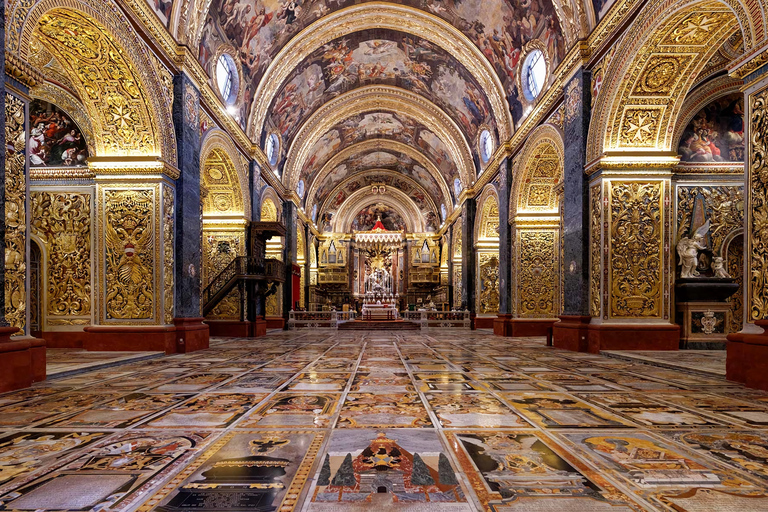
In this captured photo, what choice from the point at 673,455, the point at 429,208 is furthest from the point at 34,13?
the point at 429,208

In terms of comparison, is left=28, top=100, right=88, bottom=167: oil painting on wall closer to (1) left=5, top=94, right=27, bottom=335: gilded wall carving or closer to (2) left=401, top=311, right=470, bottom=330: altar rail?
(1) left=5, top=94, right=27, bottom=335: gilded wall carving

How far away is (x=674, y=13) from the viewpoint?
24.5ft

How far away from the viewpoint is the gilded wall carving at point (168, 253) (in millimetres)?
9633

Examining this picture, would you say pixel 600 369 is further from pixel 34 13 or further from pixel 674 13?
pixel 34 13

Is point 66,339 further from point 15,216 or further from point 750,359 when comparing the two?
point 750,359

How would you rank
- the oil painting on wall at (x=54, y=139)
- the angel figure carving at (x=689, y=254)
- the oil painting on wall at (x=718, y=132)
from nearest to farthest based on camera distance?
the angel figure carving at (x=689, y=254)
the oil painting on wall at (x=718, y=132)
the oil painting on wall at (x=54, y=139)

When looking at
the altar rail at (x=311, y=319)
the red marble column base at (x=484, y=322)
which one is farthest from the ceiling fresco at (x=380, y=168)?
the red marble column base at (x=484, y=322)

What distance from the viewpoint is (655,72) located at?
348 inches

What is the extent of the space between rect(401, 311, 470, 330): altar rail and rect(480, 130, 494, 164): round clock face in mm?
7551

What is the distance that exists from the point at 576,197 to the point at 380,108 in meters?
16.0

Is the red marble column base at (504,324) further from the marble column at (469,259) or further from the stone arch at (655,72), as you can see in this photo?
the stone arch at (655,72)

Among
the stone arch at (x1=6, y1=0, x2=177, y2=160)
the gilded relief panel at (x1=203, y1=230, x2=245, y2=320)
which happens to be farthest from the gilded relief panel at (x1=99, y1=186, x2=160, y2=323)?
the gilded relief panel at (x1=203, y1=230, x2=245, y2=320)

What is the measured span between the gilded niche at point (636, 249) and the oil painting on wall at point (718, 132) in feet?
7.48

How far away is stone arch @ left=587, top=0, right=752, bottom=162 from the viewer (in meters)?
7.67
